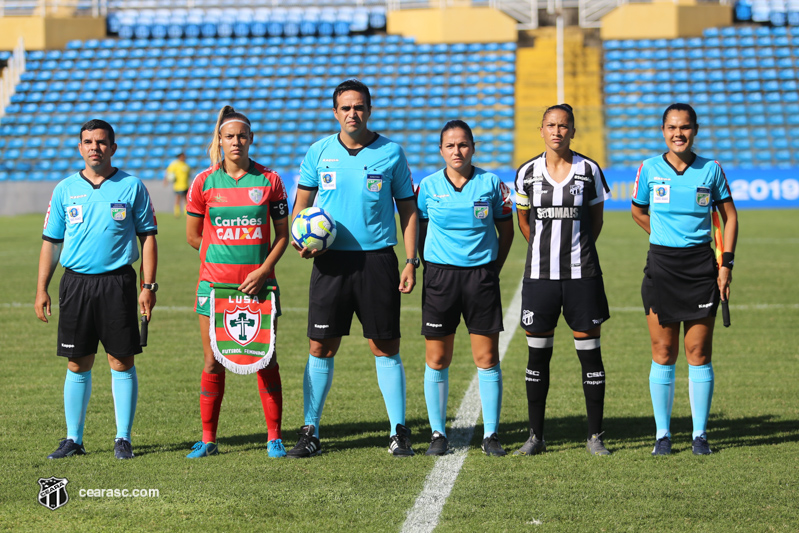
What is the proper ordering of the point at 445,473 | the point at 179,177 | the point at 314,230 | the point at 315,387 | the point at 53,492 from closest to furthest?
the point at 53,492 < the point at 445,473 < the point at 314,230 < the point at 315,387 < the point at 179,177

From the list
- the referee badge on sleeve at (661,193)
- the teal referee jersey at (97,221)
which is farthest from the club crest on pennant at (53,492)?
the referee badge on sleeve at (661,193)

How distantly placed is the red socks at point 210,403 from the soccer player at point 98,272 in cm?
39

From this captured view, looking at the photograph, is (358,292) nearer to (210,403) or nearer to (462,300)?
(462,300)

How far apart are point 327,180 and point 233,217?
0.54 meters

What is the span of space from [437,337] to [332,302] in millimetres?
608

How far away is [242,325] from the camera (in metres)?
4.80

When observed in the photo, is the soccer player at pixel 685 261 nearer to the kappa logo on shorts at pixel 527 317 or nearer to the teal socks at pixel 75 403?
the kappa logo on shorts at pixel 527 317

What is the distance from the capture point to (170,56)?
3481 cm

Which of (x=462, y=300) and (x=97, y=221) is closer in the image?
(x=97, y=221)

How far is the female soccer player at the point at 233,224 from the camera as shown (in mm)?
4770

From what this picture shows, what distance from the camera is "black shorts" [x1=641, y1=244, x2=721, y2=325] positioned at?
486 cm

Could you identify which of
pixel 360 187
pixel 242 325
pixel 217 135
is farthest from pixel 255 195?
pixel 242 325

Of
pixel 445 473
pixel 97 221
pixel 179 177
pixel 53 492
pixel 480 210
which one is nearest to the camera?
pixel 53 492

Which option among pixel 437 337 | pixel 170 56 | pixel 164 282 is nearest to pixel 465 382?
pixel 437 337
